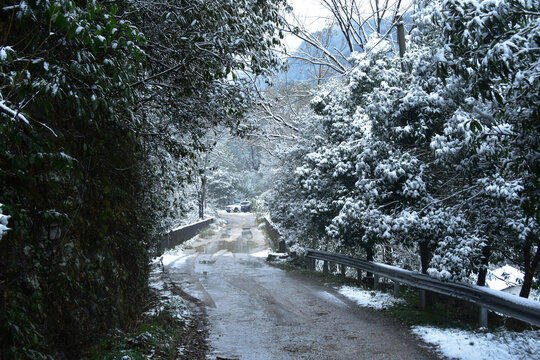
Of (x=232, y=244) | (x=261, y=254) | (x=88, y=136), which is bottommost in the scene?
(x=261, y=254)

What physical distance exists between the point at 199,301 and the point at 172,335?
409cm

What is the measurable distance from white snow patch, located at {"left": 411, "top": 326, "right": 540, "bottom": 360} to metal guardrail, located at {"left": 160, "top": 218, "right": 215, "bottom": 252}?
15.8 m

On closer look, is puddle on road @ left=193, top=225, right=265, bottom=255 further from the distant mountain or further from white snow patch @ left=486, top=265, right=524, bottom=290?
white snow patch @ left=486, top=265, right=524, bottom=290

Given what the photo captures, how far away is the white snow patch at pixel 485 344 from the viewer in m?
6.47

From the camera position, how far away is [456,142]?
7887 millimetres

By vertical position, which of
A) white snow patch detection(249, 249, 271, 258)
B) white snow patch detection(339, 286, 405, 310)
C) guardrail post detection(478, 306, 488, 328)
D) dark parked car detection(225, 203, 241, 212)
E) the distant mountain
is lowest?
white snow patch detection(339, 286, 405, 310)

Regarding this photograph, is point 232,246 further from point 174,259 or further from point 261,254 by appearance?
point 174,259

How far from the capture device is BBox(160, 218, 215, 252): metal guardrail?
24289 millimetres

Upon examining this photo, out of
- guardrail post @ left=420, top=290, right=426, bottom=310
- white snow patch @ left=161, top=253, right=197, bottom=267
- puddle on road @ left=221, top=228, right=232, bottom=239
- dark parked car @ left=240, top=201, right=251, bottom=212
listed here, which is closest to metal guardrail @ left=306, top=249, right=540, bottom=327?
guardrail post @ left=420, top=290, right=426, bottom=310

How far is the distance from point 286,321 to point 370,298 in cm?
310

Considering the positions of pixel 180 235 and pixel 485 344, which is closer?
pixel 485 344

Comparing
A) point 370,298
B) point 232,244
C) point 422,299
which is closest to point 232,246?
point 232,244

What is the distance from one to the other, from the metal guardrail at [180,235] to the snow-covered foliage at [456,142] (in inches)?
522

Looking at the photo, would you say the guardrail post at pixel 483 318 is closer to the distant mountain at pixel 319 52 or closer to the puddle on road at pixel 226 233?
the distant mountain at pixel 319 52
